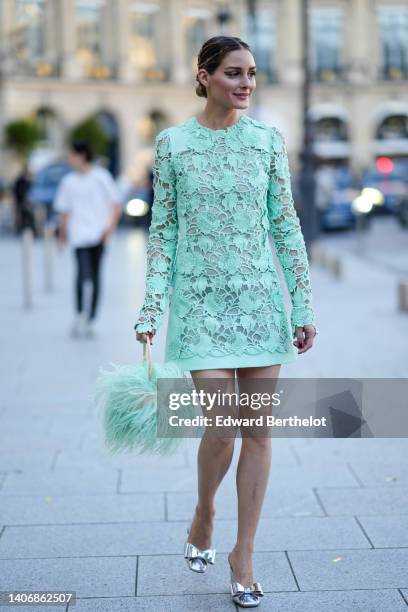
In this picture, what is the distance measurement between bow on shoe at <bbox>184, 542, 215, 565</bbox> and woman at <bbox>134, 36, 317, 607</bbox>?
0.19m

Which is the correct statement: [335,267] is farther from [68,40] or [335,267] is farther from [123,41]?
[123,41]

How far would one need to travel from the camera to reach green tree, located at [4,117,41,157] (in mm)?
39500

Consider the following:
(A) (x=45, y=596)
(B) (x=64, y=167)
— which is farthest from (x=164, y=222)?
(B) (x=64, y=167)

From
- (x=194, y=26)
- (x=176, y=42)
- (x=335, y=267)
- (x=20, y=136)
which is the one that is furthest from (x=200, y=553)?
(x=194, y=26)

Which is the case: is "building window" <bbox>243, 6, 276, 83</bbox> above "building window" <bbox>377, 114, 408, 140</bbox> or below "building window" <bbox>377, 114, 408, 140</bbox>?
above

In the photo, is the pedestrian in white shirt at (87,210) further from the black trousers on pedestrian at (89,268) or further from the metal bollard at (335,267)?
the metal bollard at (335,267)

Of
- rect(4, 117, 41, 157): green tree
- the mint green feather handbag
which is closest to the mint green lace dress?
the mint green feather handbag

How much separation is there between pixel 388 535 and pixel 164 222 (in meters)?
1.61

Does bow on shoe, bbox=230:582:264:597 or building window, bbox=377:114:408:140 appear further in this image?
building window, bbox=377:114:408:140

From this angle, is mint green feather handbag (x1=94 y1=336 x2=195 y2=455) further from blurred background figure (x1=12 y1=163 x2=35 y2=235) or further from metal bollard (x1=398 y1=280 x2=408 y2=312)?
blurred background figure (x1=12 y1=163 x2=35 y2=235)

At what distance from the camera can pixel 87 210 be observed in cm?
978

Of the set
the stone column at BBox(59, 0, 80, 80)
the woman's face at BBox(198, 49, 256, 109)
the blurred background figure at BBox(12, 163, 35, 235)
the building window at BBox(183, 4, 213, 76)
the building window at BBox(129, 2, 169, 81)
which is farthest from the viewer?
the building window at BBox(183, 4, 213, 76)

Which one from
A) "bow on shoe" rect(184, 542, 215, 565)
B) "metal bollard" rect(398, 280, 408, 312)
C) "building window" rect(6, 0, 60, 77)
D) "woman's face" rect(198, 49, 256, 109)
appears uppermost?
"building window" rect(6, 0, 60, 77)

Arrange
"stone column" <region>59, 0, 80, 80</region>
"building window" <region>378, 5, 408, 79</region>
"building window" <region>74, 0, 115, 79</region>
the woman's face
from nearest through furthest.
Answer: the woman's face
"stone column" <region>59, 0, 80, 80</region>
"building window" <region>74, 0, 115, 79</region>
"building window" <region>378, 5, 408, 79</region>
